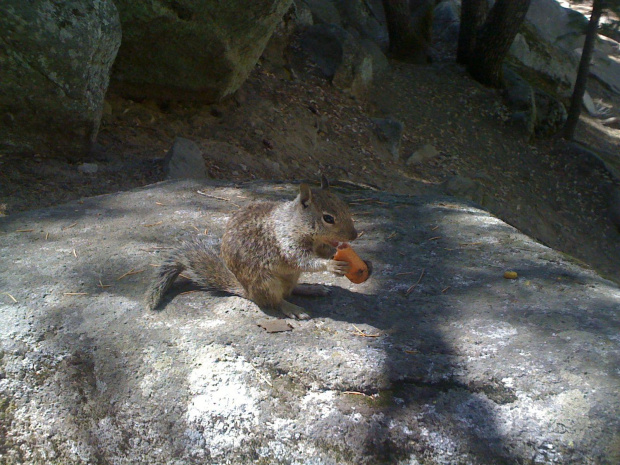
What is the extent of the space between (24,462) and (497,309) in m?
A: 2.24

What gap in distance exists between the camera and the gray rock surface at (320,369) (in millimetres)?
2037

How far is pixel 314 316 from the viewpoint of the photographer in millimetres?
2797

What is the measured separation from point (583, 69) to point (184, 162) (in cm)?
781

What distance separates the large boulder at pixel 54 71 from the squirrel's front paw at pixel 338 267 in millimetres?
3696

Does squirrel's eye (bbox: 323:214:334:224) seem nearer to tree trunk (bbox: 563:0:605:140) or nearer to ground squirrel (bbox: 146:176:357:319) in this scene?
ground squirrel (bbox: 146:176:357:319)

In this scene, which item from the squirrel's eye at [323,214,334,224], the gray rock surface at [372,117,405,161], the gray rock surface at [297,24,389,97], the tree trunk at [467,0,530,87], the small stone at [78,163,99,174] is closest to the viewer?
the squirrel's eye at [323,214,334,224]

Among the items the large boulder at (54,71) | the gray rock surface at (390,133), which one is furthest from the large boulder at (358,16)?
the large boulder at (54,71)

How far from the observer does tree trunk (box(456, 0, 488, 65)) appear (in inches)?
392

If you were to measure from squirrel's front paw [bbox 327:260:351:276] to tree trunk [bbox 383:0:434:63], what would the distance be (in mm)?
8707

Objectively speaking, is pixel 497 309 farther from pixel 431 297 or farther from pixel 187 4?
pixel 187 4

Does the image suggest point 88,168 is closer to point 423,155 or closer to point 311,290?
point 311,290

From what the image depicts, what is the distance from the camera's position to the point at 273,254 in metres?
2.77

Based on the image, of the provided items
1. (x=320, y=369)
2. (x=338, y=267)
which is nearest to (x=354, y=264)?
(x=338, y=267)

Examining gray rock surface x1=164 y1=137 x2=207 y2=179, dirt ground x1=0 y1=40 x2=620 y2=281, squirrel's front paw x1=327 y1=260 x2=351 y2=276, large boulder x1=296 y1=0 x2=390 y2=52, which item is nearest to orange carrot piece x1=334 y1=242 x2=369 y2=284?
squirrel's front paw x1=327 y1=260 x2=351 y2=276
